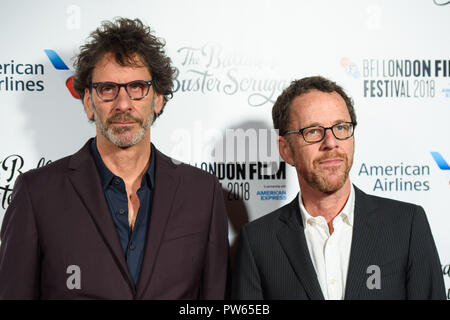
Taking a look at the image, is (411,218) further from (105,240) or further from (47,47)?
(47,47)

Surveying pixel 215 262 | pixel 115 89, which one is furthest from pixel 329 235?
pixel 115 89

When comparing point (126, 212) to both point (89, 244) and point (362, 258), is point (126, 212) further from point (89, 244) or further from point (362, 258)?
point (362, 258)

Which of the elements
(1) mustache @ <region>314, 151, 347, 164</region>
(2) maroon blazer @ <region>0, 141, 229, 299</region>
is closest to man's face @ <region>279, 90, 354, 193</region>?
(1) mustache @ <region>314, 151, 347, 164</region>

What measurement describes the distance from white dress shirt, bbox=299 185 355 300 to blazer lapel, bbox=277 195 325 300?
46mm

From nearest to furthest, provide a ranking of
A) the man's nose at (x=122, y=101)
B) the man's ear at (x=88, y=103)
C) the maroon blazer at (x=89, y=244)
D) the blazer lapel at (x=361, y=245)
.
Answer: the blazer lapel at (x=361, y=245)
the maroon blazer at (x=89, y=244)
the man's nose at (x=122, y=101)
the man's ear at (x=88, y=103)

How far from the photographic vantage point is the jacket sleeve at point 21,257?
6.16 ft

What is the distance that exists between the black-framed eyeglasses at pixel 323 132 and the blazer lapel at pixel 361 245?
11.3 inches

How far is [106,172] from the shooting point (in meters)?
2.05

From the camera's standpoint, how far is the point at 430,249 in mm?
1825

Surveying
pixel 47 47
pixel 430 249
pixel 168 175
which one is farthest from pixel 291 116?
pixel 47 47

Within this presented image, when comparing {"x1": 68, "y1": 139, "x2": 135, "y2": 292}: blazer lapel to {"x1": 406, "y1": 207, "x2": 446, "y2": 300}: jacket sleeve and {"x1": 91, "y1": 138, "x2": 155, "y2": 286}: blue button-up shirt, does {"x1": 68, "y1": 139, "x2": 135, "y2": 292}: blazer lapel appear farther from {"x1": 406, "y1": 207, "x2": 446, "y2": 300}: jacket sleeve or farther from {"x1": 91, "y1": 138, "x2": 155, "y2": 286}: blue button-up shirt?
{"x1": 406, "y1": 207, "x2": 446, "y2": 300}: jacket sleeve

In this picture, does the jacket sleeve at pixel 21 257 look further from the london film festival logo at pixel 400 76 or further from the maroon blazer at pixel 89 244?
the london film festival logo at pixel 400 76

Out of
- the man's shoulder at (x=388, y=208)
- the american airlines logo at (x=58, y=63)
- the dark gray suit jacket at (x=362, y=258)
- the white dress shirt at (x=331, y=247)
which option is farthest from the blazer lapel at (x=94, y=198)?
the man's shoulder at (x=388, y=208)

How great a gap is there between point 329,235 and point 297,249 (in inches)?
6.2
